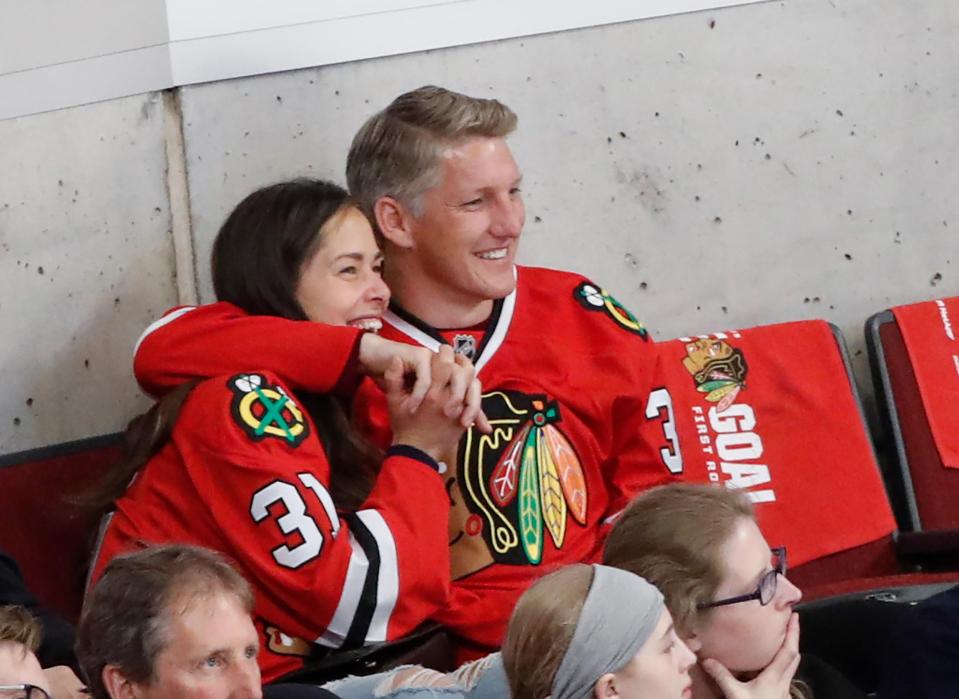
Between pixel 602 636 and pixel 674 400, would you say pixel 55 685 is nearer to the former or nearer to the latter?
pixel 602 636

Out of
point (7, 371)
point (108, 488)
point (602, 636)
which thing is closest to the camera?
point (602, 636)

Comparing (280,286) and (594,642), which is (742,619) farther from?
(280,286)

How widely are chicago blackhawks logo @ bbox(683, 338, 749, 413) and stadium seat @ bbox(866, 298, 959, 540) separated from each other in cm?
31

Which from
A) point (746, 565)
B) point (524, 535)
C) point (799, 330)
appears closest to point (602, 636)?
point (746, 565)

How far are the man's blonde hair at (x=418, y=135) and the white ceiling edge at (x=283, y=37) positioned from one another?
349 mm

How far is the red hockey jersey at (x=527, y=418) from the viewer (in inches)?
97.5

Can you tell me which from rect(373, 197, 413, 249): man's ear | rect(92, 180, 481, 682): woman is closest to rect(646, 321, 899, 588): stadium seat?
rect(373, 197, 413, 249): man's ear

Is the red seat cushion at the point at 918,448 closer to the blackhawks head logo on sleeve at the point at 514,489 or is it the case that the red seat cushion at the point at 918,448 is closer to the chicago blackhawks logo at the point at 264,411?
the blackhawks head logo on sleeve at the point at 514,489

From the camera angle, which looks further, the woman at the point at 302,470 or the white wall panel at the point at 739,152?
the white wall panel at the point at 739,152

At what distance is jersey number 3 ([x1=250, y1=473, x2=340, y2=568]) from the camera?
7.46 feet

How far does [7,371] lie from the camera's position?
9.70 feet

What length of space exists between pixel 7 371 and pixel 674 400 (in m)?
1.29

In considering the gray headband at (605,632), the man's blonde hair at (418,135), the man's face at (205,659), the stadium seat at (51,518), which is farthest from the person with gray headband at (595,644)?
the man's blonde hair at (418,135)

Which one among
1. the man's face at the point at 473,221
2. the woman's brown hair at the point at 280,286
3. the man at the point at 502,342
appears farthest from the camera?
the man's face at the point at 473,221
